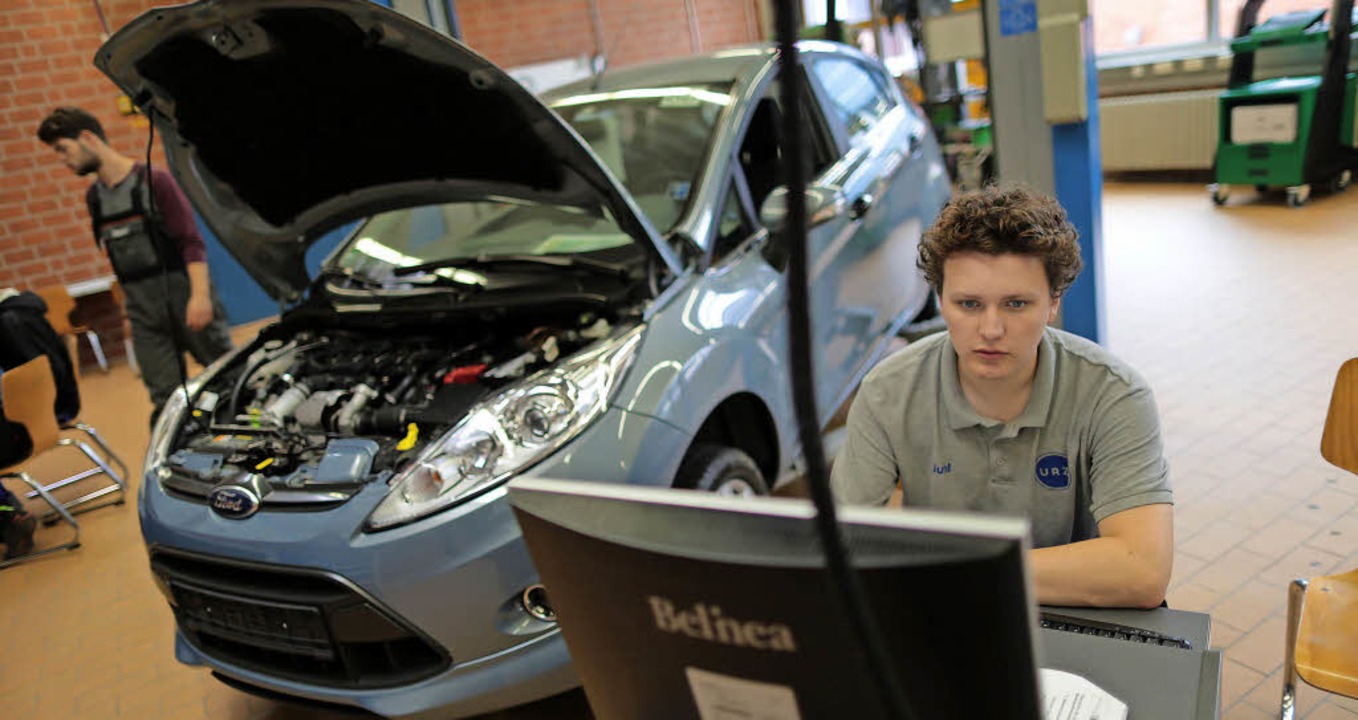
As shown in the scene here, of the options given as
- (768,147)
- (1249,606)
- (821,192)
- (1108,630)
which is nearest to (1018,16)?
(768,147)

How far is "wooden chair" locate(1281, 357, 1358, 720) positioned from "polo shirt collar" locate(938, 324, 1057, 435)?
2.05ft

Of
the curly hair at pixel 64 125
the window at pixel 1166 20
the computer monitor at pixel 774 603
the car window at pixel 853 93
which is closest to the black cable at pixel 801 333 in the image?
the computer monitor at pixel 774 603

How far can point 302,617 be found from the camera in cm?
201

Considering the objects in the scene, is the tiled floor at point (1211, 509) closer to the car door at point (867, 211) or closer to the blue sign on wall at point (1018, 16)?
the car door at point (867, 211)

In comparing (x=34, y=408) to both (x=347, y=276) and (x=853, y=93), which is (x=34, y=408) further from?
(x=853, y=93)

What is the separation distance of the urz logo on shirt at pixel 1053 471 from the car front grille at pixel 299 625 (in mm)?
1204

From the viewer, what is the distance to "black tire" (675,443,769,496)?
2311 mm

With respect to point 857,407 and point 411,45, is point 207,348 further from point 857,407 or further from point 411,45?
point 857,407

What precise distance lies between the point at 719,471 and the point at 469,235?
118 centimetres

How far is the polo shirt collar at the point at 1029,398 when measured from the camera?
1469mm

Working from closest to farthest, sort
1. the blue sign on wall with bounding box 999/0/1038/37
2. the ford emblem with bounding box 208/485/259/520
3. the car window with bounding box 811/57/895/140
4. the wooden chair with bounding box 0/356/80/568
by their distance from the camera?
the ford emblem with bounding box 208/485/259/520 → the car window with bounding box 811/57/895/140 → the blue sign on wall with bounding box 999/0/1038/37 → the wooden chair with bounding box 0/356/80/568

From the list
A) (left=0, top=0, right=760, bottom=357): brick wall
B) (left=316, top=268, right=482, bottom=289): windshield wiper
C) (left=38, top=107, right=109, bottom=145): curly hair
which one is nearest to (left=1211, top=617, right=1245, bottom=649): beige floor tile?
(left=316, top=268, right=482, bottom=289): windshield wiper

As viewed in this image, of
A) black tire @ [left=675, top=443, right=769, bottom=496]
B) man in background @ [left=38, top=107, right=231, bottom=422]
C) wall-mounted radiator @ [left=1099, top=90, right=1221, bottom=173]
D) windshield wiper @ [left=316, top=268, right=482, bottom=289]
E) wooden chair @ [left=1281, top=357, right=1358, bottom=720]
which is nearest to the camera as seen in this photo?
A: wooden chair @ [left=1281, top=357, right=1358, bottom=720]

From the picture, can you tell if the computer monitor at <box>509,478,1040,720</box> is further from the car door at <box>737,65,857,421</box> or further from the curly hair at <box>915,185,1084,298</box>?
the car door at <box>737,65,857,421</box>
